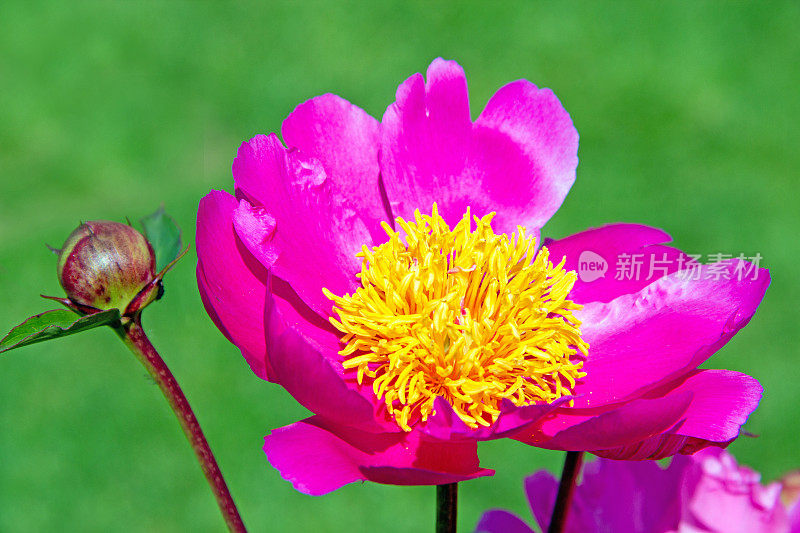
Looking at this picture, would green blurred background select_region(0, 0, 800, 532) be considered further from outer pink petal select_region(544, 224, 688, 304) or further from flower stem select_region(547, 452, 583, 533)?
flower stem select_region(547, 452, 583, 533)

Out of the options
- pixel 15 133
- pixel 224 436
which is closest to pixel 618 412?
pixel 224 436

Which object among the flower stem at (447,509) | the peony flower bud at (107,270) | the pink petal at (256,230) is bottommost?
the flower stem at (447,509)

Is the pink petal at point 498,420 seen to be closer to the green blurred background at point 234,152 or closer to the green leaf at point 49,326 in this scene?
the green leaf at point 49,326

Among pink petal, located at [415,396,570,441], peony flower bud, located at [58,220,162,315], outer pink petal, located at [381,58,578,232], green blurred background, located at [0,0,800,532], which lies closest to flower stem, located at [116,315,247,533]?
peony flower bud, located at [58,220,162,315]

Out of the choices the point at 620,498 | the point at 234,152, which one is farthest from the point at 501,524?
the point at 234,152

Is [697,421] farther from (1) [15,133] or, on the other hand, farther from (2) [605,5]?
(2) [605,5]

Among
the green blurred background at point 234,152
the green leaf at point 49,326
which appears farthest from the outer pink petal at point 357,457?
the green blurred background at point 234,152
